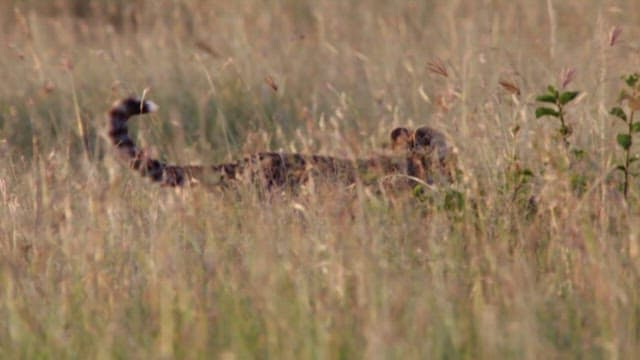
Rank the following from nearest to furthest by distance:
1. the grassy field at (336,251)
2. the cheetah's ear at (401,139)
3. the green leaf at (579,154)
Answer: the grassy field at (336,251) → the green leaf at (579,154) → the cheetah's ear at (401,139)

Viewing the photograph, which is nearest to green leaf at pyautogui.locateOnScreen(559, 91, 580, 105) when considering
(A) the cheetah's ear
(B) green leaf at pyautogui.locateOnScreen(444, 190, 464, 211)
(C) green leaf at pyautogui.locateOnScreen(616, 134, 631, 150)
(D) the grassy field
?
(D) the grassy field

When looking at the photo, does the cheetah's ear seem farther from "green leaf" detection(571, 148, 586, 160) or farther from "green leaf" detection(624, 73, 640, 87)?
"green leaf" detection(624, 73, 640, 87)

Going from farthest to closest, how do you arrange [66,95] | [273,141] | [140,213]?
[66,95] < [273,141] < [140,213]

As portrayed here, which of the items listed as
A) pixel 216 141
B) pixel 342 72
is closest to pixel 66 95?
pixel 216 141

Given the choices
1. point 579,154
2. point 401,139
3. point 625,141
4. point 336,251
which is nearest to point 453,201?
point 579,154

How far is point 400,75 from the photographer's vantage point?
25.1ft

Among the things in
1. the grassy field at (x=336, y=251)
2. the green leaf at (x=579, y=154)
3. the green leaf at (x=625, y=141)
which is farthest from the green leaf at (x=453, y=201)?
the green leaf at (x=625, y=141)

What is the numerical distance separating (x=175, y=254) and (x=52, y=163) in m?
1.20

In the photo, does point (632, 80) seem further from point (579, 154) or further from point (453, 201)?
point (453, 201)

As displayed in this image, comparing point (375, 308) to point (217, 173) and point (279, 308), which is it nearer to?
point (279, 308)

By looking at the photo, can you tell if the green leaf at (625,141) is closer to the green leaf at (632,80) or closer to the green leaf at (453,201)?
the green leaf at (632,80)

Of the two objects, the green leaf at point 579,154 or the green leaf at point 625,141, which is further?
the green leaf at point 579,154

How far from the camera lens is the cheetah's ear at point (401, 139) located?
16.8 feet

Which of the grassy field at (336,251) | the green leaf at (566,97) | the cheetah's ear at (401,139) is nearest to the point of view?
the grassy field at (336,251)
